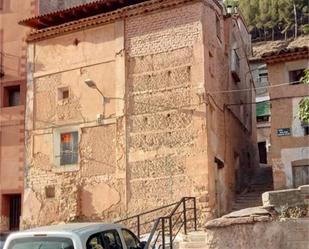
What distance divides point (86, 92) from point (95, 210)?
172 inches

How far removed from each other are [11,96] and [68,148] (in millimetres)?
4270

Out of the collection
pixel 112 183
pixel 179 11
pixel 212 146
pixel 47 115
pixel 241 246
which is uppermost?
pixel 179 11

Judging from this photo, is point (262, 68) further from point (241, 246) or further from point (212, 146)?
point (241, 246)

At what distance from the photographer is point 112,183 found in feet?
58.6

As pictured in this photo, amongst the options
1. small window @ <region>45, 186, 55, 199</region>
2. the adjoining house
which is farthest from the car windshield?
the adjoining house

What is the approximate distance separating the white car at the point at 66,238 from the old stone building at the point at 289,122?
1169 cm

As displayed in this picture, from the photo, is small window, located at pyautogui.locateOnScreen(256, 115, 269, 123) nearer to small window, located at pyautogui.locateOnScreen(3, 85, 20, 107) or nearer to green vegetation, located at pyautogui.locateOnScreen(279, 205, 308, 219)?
small window, located at pyautogui.locateOnScreen(3, 85, 20, 107)

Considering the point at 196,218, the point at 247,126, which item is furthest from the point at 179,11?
the point at 247,126

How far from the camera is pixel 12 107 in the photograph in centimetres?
2092

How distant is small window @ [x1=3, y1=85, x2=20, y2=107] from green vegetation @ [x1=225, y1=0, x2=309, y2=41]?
3306 centimetres

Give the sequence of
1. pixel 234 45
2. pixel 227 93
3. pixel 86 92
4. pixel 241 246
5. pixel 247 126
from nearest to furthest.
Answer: pixel 241 246 → pixel 86 92 → pixel 227 93 → pixel 234 45 → pixel 247 126

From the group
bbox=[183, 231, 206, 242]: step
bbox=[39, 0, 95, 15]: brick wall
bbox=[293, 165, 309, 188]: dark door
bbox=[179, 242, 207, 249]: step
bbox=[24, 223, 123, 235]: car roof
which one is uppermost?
bbox=[39, 0, 95, 15]: brick wall

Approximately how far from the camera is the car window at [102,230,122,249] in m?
7.44

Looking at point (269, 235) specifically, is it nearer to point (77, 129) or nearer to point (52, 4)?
point (77, 129)
